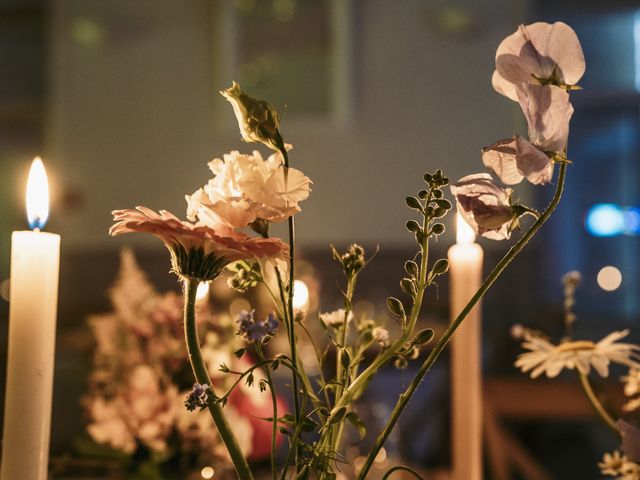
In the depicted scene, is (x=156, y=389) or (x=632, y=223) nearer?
(x=156, y=389)

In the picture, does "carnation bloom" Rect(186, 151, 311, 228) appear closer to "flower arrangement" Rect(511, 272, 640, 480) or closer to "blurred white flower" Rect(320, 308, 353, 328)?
"blurred white flower" Rect(320, 308, 353, 328)

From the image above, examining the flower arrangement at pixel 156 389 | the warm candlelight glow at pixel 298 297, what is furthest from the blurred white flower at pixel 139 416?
the warm candlelight glow at pixel 298 297

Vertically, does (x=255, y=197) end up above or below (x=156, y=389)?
above

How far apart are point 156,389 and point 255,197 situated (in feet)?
1.28

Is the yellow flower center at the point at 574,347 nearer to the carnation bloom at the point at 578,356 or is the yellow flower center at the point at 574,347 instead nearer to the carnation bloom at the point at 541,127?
the carnation bloom at the point at 578,356

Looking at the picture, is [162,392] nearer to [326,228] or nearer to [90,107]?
[326,228]

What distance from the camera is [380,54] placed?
14.0 ft

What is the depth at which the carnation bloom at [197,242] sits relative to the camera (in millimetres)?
330

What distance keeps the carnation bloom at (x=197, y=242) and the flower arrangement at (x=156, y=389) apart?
260 millimetres

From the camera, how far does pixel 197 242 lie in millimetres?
352

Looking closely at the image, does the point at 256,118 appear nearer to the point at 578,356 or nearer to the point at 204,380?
the point at 204,380

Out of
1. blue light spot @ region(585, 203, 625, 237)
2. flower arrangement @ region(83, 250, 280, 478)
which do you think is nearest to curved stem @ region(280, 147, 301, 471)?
flower arrangement @ region(83, 250, 280, 478)

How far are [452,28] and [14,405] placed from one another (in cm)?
410

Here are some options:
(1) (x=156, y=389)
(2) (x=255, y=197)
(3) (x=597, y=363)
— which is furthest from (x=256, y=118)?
(1) (x=156, y=389)
